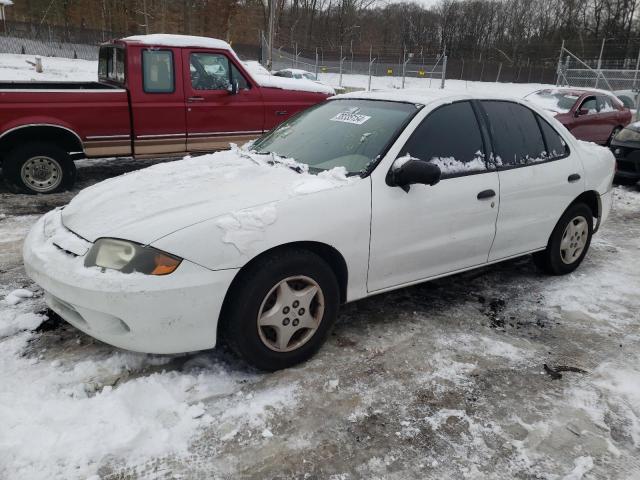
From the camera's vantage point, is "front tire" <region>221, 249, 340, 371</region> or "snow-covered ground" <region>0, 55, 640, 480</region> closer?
"snow-covered ground" <region>0, 55, 640, 480</region>

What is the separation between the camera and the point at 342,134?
3.65 meters

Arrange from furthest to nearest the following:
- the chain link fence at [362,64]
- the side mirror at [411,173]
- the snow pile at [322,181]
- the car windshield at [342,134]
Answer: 1. the chain link fence at [362,64]
2. the car windshield at [342,134]
3. the side mirror at [411,173]
4. the snow pile at [322,181]

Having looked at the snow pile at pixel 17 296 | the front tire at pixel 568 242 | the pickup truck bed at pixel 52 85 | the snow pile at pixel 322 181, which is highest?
the pickup truck bed at pixel 52 85

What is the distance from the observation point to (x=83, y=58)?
37000 millimetres

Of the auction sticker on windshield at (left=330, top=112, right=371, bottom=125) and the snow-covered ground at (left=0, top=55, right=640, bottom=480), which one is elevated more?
the auction sticker on windshield at (left=330, top=112, right=371, bottom=125)

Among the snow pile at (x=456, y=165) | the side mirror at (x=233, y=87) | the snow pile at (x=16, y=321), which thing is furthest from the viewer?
the side mirror at (x=233, y=87)

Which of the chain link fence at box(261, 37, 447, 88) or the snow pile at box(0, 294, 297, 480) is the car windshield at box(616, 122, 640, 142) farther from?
the chain link fence at box(261, 37, 447, 88)

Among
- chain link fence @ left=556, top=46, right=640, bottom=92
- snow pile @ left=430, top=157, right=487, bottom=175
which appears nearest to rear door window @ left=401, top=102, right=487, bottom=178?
snow pile @ left=430, top=157, right=487, bottom=175

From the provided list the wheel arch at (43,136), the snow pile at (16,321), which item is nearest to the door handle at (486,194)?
the snow pile at (16,321)

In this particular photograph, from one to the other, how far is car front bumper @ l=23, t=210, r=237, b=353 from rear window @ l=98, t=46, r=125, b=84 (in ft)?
17.0

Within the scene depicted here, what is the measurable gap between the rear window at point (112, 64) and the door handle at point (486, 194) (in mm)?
5444

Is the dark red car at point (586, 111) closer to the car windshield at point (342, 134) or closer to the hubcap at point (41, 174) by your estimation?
the car windshield at point (342, 134)

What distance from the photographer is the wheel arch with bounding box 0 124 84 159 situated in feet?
Result: 20.5

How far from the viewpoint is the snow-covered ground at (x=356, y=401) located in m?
2.34
